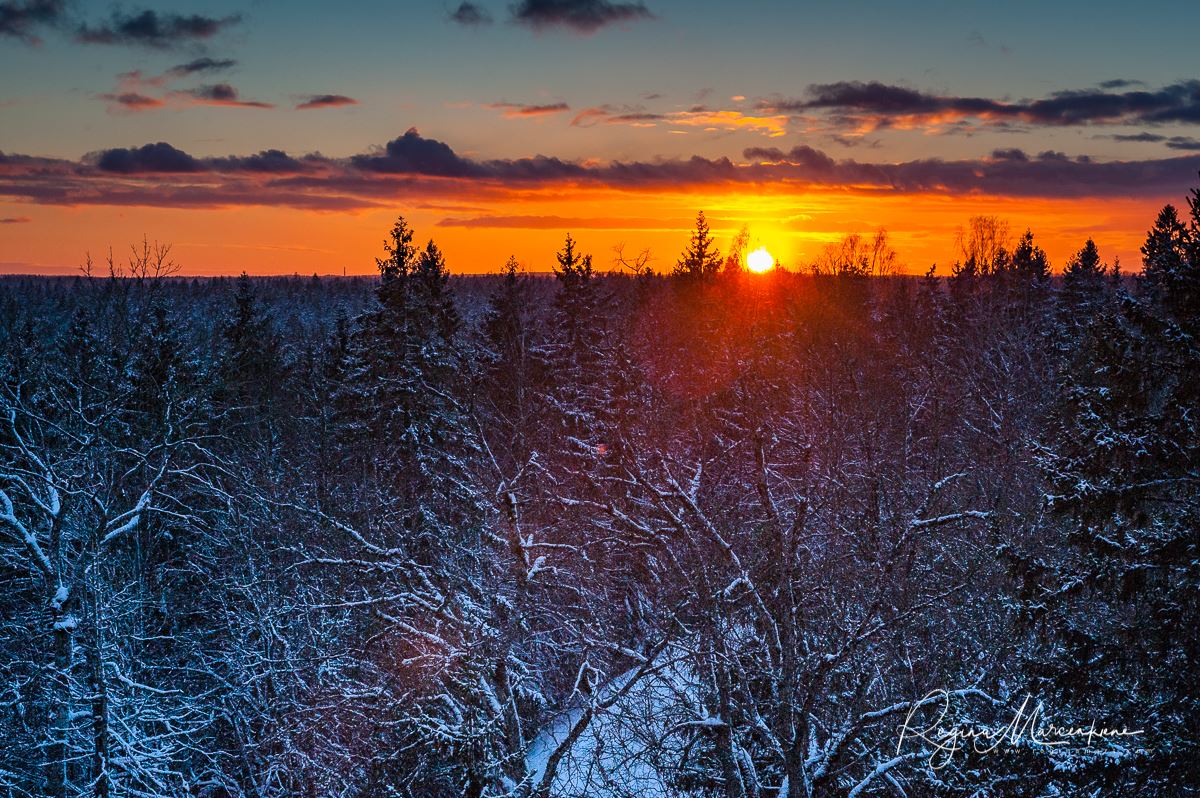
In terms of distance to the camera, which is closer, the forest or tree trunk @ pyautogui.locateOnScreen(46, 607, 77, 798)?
the forest

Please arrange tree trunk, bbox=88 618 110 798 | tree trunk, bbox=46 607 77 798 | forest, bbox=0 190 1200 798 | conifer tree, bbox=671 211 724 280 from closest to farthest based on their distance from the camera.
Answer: forest, bbox=0 190 1200 798 < tree trunk, bbox=88 618 110 798 < tree trunk, bbox=46 607 77 798 < conifer tree, bbox=671 211 724 280

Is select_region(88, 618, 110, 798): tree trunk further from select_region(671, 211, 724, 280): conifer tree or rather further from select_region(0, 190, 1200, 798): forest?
select_region(671, 211, 724, 280): conifer tree

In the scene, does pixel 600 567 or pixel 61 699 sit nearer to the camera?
pixel 61 699

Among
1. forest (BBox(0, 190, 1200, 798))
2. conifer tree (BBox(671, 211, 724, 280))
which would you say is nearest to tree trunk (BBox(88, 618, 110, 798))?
forest (BBox(0, 190, 1200, 798))

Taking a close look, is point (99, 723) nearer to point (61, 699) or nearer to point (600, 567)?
point (61, 699)

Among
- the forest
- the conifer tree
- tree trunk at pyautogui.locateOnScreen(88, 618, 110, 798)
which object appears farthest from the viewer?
the conifer tree

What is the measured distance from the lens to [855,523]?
21.8 meters

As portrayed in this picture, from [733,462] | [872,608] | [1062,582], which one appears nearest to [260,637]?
[733,462]

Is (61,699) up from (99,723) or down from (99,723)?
up

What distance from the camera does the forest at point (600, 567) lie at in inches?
426

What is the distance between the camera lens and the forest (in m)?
10.8

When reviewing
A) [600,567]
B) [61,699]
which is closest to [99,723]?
[61,699]

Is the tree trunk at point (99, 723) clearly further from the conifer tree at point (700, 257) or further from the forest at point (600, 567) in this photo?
the conifer tree at point (700, 257)

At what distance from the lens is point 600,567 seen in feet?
66.4
